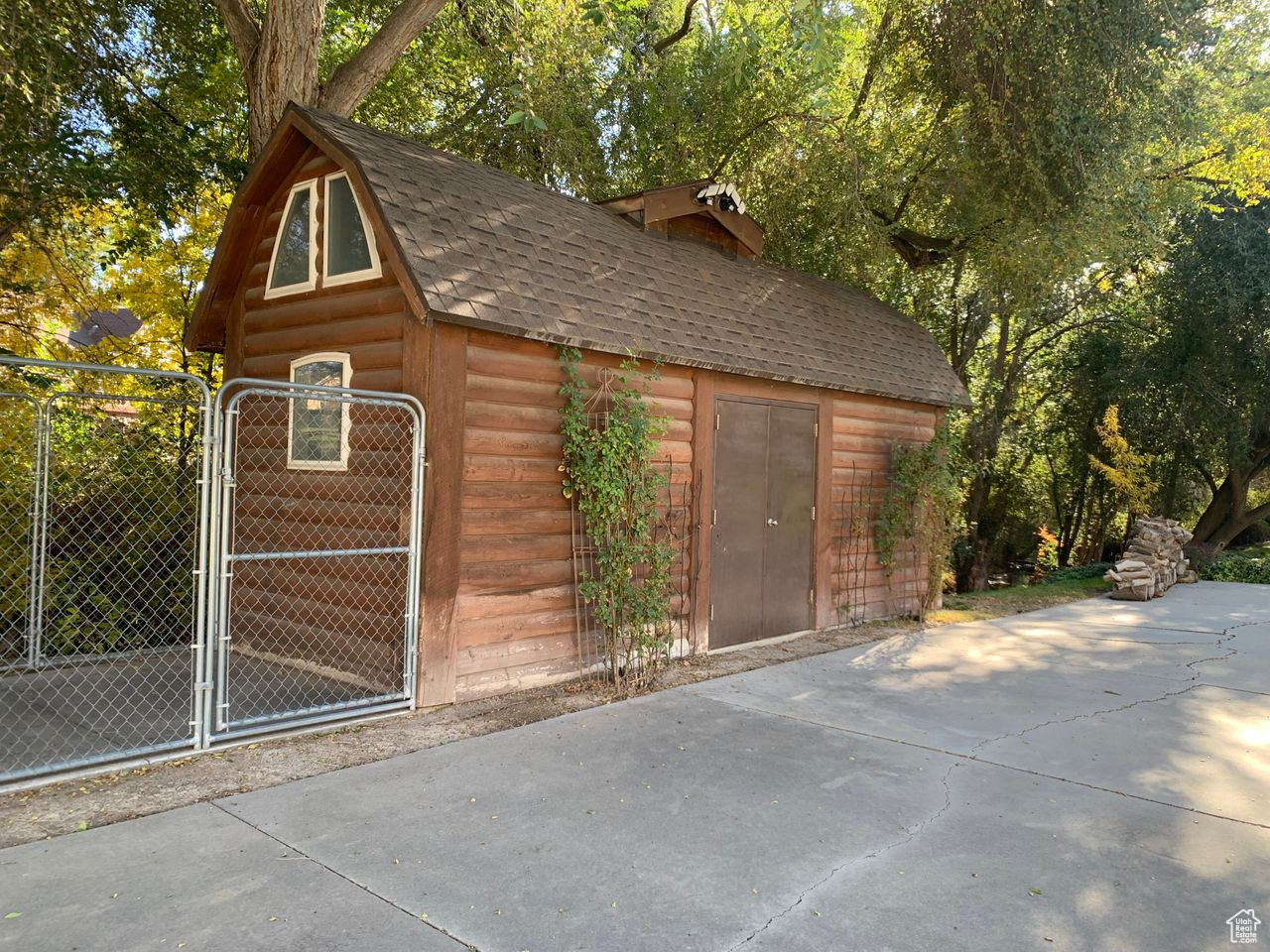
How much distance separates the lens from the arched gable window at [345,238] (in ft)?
19.9

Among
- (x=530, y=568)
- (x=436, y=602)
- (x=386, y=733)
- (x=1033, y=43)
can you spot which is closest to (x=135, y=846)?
(x=386, y=733)

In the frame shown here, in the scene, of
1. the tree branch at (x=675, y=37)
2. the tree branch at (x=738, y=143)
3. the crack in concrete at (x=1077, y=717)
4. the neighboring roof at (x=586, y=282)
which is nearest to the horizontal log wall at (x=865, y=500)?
the neighboring roof at (x=586, y=282)

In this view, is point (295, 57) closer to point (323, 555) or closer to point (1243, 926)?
point (323, 555)

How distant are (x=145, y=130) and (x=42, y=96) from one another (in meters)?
1.22

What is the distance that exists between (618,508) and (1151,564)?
33.2 feet

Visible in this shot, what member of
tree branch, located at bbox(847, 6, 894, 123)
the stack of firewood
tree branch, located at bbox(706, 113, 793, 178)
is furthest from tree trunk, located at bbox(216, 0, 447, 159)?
the stack of firewood

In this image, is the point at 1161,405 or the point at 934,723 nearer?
the point at 934,723

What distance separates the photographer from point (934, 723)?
5703 mm

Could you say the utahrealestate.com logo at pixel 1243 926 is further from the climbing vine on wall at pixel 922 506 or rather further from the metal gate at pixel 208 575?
the climbing vine on wall at pixel 922 506

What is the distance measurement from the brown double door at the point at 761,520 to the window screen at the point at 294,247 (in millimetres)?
3746

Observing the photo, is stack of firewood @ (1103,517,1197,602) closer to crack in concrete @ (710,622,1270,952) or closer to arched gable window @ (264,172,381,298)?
crack in concrete @ (710,622,1270,952)

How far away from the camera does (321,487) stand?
20.7 ft

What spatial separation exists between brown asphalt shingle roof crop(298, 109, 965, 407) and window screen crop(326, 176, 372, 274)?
0.42 metres

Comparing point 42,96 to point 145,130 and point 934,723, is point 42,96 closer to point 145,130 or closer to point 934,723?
point 145,130
